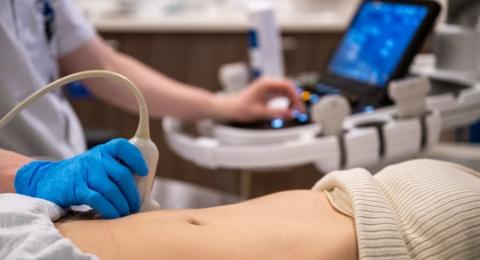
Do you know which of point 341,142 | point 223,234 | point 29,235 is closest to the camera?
point 29,235

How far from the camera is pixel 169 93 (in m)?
1.66

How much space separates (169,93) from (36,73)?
38 cm

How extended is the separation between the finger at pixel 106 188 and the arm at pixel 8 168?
0.18 metres

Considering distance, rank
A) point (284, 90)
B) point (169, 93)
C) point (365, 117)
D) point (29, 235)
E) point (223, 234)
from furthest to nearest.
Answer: point (169, 93) < point (284, 90) < point (365, 117) < point (223, 234) < point (29, 235)

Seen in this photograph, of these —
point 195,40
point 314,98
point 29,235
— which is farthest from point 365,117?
point 195,40

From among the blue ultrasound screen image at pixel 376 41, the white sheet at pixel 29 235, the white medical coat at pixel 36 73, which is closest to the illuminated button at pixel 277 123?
the blue ultrasound screen image at pixel 376 41

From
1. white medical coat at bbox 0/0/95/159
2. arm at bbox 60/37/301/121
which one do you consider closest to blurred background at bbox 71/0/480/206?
arm at bbox 60/37/301/121

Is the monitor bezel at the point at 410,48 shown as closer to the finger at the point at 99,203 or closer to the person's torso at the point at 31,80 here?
the person's torso at the point at 31,80

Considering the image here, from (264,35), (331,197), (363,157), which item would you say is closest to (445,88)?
(363,157)

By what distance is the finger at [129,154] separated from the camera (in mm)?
867

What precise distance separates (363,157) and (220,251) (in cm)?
62

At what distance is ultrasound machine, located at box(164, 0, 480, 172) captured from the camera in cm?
135

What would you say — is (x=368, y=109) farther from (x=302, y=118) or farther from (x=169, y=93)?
(x=169, y=93)

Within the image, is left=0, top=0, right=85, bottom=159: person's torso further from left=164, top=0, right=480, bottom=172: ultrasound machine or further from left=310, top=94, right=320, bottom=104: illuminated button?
left=310, top=94, right=320, bottom=104: illuminated button
